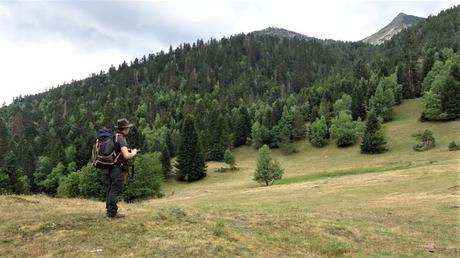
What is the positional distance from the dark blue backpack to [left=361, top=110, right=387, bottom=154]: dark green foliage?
99.2m

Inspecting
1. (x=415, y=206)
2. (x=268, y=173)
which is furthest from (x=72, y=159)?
(x=415, y=206)

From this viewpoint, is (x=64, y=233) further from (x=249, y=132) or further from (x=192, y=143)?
(x=249, y=132)

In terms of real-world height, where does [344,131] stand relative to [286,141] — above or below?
above

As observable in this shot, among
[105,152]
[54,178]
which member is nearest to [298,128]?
[54,178]

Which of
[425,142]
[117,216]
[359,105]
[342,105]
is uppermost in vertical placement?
[342,105]

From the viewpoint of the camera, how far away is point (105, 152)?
16359 mm

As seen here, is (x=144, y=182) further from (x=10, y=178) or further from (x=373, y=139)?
(x=373, y=139)

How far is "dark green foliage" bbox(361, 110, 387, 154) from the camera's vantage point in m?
108

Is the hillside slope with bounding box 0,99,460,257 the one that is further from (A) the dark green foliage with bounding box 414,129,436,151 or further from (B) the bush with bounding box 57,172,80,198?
(A) the dark green foliage with bounding box 414,129,436,151

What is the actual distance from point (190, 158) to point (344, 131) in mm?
43440

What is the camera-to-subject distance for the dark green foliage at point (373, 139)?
108 m

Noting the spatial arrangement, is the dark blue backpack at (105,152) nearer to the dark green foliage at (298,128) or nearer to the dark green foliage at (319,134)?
the dark green foliage at (319,134)

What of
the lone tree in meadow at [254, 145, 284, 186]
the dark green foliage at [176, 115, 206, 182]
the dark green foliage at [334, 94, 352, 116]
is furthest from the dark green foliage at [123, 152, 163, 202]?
the dark green foliage at [334, 94, 352, 116]

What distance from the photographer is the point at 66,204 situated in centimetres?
2339
